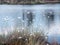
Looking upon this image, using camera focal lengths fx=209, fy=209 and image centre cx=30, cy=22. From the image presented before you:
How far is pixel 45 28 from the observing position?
2.66m

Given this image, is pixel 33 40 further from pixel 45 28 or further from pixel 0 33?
pixel 0 33

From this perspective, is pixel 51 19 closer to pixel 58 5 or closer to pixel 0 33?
pixel 58 5

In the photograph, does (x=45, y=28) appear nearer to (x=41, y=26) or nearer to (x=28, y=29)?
(x=41, y=26)

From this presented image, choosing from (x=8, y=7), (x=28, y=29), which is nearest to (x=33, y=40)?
(x=28, y=29)

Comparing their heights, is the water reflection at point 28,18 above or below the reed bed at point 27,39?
above

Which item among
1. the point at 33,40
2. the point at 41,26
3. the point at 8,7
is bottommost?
the point at 33,40

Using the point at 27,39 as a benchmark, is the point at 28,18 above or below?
above

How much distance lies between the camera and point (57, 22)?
2662 millimetres

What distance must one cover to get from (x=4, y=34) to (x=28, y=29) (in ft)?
1.03

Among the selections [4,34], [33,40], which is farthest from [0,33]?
[33,40]

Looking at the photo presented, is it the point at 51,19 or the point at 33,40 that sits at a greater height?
the point at 51,19

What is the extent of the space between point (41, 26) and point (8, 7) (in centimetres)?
49

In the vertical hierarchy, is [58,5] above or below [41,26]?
above

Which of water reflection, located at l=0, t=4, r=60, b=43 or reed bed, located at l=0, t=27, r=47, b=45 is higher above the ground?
water reflection, located at l=0, t=4, r=60, b=43
